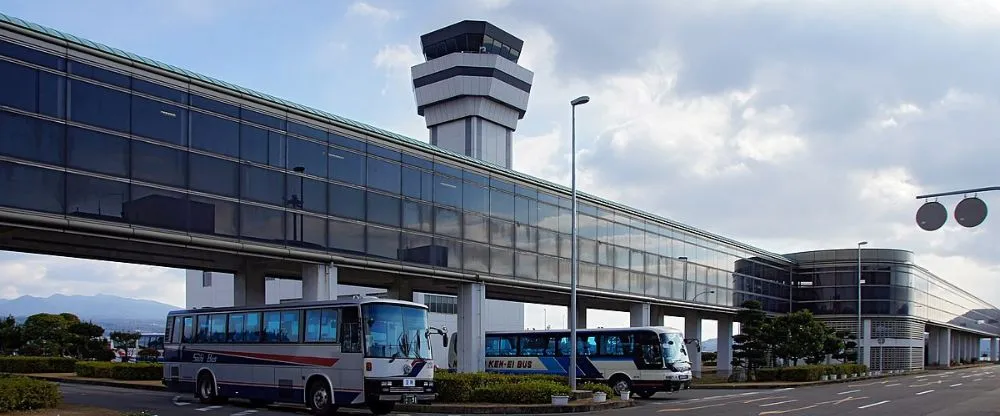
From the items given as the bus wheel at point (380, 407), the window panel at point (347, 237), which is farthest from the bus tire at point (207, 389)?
the bus wheel at point (380, 407)

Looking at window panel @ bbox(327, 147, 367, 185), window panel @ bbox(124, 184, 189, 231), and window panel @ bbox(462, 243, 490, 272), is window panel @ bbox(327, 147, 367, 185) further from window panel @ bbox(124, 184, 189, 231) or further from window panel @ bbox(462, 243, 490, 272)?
window panel @ bbox(462, 243, 490, 272)

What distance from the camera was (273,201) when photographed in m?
29.1

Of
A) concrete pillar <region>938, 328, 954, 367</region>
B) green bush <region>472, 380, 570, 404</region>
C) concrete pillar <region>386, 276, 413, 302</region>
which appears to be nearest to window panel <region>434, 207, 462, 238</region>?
concrete pillar <region>386, 276, 413, 302</region>

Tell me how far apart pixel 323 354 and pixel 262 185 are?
758cm

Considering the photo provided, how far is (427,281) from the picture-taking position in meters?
38.3

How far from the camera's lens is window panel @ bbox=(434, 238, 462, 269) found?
36.5 m

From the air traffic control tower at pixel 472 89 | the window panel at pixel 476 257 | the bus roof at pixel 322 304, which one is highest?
the air traffic control tower at pixel 472 89

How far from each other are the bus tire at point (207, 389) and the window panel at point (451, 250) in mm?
11407

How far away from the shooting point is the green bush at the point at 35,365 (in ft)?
156

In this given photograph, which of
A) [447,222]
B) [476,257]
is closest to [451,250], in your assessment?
[447,222]

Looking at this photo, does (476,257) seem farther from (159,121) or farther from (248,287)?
(159,121)

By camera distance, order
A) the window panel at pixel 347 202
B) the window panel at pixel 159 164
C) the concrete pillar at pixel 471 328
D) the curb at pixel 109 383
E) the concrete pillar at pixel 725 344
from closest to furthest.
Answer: the window panel at pixel 159 164 < the window panel at pixel 347 202 < the curb at pixel 109 383 < the concrete pillar at pixel 471 328 < the concrete pillar at pixel 725 344

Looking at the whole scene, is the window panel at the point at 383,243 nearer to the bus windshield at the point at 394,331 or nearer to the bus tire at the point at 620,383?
the bus windshield at the point at 394,331

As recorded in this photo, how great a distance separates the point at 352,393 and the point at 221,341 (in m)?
6.79
